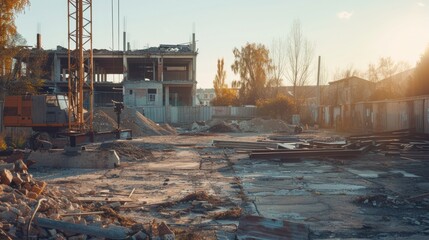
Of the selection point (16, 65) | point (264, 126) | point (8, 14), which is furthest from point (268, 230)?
point (264, 126)

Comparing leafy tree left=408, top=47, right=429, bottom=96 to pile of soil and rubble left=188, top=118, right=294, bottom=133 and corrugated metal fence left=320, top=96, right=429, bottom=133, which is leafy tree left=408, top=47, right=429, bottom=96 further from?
pile of soil and rubble left=188, top=118, right=294, bottom=133

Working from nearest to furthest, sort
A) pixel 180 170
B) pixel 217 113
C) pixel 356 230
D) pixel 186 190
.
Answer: pixel 356 230, pixel 186 190, pixel 180 170, pixel 217 113

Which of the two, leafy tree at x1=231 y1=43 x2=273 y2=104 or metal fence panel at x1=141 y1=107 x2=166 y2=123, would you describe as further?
leafy tree at x1=231 y1=43 x2=273 y2=104

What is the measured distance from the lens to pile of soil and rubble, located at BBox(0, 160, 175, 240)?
648cm

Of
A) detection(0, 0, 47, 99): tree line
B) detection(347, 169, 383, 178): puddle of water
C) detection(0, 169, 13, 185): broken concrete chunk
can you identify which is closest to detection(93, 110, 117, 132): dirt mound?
detection(0, 0, 47, 99): tree line

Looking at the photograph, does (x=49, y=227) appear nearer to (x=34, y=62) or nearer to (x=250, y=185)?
(x=250, y=185)

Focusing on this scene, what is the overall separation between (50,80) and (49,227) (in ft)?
186

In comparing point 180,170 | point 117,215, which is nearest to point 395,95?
point 180,170

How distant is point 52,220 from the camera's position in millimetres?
6676

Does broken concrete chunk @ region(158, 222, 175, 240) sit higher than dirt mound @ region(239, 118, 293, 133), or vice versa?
dirt mound @ region(239, 118, 293, 133)

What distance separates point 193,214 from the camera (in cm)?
895

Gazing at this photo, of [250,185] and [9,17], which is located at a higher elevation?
[9,17]

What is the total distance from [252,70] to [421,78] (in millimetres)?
37630

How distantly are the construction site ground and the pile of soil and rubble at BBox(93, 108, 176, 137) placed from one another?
16.5m
